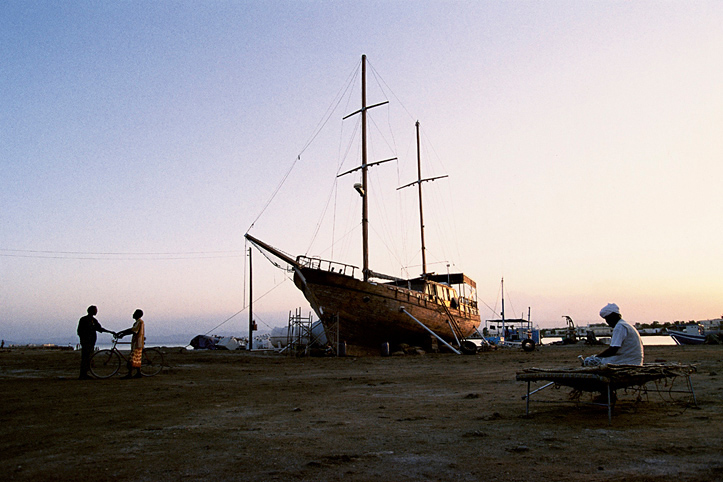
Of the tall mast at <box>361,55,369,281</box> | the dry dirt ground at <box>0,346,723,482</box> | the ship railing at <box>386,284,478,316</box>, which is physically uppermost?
the tall mast at <box>361,55,369,281</box>

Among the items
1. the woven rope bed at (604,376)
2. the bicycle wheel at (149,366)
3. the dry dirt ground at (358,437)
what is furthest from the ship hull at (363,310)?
the woven rope bed at (604,376)

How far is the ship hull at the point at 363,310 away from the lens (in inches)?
995

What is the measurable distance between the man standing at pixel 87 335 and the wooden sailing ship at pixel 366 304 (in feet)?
42.1

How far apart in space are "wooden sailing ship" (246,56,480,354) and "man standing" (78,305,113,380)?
1283cm

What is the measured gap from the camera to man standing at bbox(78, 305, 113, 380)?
11906 millimetres

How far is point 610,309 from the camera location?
6.62 meters

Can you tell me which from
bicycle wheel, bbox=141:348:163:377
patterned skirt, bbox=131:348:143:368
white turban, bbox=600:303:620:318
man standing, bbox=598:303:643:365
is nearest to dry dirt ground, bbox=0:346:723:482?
man standing, bbox=598:303:643:365

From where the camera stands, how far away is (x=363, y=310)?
25984 mm

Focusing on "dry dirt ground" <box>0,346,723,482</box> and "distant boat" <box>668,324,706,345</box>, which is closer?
"dry dirt ground" <box>0,346,723,482</box>

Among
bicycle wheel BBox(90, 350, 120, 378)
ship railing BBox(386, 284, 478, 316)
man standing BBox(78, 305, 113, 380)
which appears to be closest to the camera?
man standing BBox(78, 305, 113, 380)

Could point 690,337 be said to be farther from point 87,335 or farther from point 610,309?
point 87,335

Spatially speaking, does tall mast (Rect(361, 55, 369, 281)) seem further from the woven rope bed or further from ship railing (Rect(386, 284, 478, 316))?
the woven rope bed

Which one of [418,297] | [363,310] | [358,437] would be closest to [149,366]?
[363,310]

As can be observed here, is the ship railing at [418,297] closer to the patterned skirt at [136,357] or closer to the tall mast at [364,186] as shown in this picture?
the tall mast at [364,186]
